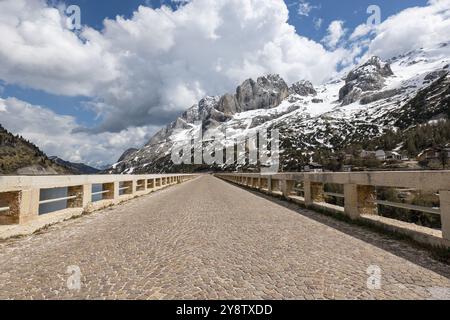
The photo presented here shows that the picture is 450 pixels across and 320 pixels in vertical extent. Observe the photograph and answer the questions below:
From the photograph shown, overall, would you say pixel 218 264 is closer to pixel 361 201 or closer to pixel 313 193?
pixel 361 201

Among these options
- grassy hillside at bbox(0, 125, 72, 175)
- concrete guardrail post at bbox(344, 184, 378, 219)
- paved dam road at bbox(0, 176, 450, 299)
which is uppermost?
grassy hillside at bbox(0, 125, 72, 175)

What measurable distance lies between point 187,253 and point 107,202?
411 inches

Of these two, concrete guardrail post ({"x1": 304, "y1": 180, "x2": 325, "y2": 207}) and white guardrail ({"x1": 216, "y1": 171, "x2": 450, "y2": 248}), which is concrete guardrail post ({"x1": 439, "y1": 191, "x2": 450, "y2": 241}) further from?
concrete guardrail post ({"x1": 304, "y1": 180, "x2": 325, "y2": 207})

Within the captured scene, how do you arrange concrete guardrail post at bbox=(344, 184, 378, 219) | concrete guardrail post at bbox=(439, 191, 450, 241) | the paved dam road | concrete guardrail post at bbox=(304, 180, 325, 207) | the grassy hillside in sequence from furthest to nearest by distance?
1. the grassy hillside
2. concrete guardrail post at bbox=(304, 180, 325, 207)
3. concrete guardrail post at bbox=(344, 184, 378, 219)
4. concrete guardrail post at bbox=(439, 191, 450, 241)
5. the paved dam road

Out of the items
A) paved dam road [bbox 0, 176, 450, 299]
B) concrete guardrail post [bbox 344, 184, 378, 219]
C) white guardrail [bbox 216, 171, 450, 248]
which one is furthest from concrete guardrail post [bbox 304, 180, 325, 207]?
paved dam road [bbox 0, 176, 450, 299]

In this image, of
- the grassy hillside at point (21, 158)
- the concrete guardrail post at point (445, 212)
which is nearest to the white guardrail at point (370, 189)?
the concrete guardrail post at point (445, 212)

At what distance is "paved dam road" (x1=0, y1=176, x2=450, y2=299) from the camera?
12.5 ft

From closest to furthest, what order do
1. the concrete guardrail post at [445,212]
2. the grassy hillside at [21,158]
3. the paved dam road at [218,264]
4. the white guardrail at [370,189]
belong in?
the paved dam road at [218,264] → the concrete guardrail post at [445,212] → the white guardrail at [370,189] → the grassy hillside at [21,158]

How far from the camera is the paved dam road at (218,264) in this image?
3.81m

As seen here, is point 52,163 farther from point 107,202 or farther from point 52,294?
point 52,294

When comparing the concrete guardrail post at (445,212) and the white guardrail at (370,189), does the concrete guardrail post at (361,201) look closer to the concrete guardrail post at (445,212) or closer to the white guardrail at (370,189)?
the white guardrail at (370,189)

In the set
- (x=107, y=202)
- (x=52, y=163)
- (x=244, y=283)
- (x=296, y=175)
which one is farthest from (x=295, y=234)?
(x=52, y=163)

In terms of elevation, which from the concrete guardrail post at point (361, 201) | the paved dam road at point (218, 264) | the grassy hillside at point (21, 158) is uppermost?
the grassy hillside at point (21, 158)
